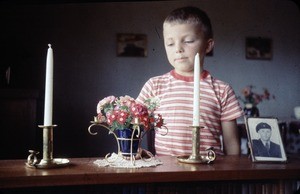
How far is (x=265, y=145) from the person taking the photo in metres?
1.07

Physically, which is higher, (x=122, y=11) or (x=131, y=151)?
(x=122, y=11)

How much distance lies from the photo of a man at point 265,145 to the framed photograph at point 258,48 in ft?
9.79

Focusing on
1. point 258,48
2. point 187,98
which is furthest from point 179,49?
point 258,48

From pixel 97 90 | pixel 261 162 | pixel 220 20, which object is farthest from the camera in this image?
pixel 220 20

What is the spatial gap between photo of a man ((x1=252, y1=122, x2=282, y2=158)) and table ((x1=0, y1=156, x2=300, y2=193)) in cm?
5

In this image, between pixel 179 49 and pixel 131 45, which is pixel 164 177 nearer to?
pixel 179 49

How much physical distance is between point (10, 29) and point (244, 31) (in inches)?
98.0

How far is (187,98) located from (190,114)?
82 millimetres

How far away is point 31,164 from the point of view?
0.92 metres

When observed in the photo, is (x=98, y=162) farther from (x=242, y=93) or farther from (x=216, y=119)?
(x=242, y=93)

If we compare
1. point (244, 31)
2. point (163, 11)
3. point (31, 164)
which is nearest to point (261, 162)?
point (31, 164)

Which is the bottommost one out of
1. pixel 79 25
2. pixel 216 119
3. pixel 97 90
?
pixel 216 119

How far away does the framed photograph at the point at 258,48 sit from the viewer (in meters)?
3.91

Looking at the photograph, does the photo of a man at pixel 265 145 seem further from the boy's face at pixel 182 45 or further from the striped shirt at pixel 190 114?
the boy's face at pixel 182 45
